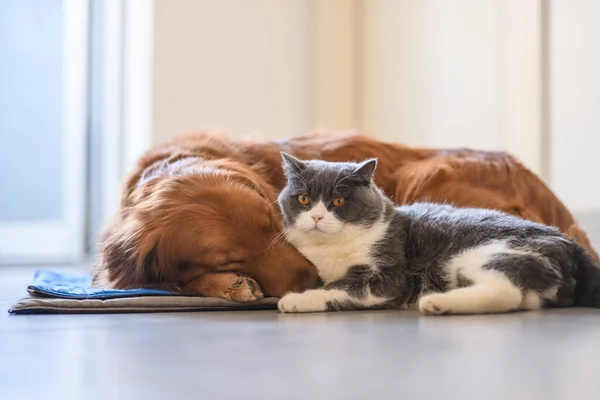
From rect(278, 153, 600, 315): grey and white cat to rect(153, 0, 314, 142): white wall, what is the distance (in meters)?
1.96

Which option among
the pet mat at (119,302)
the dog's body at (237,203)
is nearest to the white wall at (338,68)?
the dog's body at (237,203)

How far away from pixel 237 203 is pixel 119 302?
473 millimetres

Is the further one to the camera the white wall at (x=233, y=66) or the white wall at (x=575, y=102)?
the white wall at (x=233, y=66)

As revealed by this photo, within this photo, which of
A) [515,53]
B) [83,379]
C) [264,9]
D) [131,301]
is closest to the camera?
[83,379]

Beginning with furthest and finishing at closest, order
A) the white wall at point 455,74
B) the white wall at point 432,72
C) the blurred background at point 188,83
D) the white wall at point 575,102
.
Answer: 1. the blurred background at point 188,83
2. the white wall at point 432,72
3. the white wall at point 455,74
4. the white wall at point 575,102

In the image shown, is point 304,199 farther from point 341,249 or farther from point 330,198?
point 341,249

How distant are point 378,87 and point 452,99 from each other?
663 mm

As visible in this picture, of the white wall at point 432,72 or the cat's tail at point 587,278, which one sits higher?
the white wall at point 432,72

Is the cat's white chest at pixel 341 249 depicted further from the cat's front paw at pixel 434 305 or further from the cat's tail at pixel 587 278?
the cat's tail at pixel 587 278

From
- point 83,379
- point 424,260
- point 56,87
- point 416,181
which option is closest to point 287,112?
point 56,87

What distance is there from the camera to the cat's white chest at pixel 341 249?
2.35m

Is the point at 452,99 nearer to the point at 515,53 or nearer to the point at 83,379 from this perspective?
the point at 515,53

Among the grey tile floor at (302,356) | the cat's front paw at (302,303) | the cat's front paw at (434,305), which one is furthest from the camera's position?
the cat's front paw at (302,303)

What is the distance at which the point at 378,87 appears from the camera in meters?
4.75
